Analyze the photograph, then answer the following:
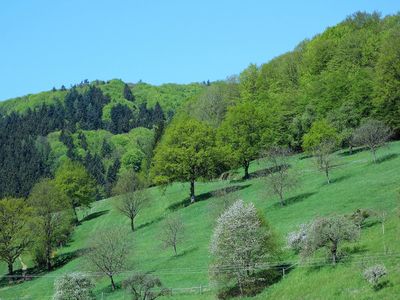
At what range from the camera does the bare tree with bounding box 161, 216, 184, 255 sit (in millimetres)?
64688

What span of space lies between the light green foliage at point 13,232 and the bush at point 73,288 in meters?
30.2

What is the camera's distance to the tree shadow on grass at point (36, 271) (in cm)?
7931

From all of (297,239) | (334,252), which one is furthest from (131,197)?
(334,252)

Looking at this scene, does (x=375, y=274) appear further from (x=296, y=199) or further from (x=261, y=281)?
(x=296, y=199)

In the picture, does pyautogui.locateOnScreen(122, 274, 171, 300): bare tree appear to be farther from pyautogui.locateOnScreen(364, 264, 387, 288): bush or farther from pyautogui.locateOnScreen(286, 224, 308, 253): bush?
pyautogui.locateOnScreen(364, 264, 387, 288): bush

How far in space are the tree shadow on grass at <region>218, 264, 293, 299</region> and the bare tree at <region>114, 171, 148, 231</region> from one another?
39230 millimetres

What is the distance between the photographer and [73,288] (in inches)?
2147

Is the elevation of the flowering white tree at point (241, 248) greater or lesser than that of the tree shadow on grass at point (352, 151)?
lesser

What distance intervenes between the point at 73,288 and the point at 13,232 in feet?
110

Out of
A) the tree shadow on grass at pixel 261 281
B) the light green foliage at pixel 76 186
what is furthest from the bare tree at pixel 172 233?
the light green foliage at pixel 76 186

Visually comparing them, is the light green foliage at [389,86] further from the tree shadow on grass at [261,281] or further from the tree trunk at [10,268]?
the tree trunk at [10,268]

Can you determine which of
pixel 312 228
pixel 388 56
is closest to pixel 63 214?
pixel 312 228

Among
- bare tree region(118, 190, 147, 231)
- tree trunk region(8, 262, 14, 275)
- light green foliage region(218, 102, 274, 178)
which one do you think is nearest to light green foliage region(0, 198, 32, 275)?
tree trunk region(8, 262, 14, 275)

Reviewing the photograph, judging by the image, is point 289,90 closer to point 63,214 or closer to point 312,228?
point 63,214
